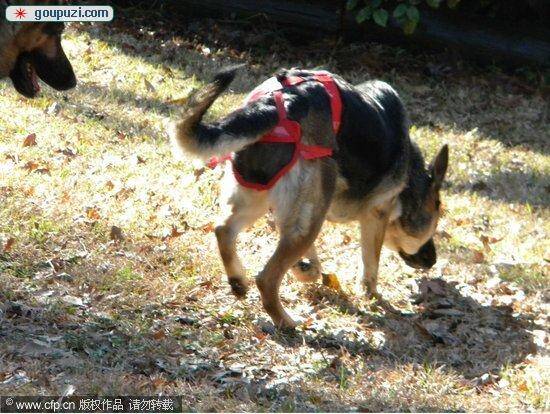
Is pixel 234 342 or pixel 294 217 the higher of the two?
pixel 294 217

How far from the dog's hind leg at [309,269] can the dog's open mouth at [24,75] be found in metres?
2.17

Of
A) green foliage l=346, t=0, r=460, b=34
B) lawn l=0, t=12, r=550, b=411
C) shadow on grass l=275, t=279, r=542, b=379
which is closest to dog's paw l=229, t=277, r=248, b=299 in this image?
lawn l=0, t=12, r=550, b=411

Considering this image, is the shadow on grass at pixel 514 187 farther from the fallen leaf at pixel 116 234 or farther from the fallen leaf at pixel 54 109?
the fallen leaf at pixel 54 109

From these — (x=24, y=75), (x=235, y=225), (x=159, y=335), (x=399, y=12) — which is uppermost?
(x=24, y=75)

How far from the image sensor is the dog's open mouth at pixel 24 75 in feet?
21.4

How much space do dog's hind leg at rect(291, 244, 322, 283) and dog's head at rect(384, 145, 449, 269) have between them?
736 mm

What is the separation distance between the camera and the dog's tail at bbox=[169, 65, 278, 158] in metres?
5.29

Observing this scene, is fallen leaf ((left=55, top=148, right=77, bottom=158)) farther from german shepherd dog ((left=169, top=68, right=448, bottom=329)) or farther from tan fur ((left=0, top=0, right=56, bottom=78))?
german shepherd dog ((left=169, top=68, right=448, bottom=329))

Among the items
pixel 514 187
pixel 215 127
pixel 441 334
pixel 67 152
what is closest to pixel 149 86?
pixel 67 152

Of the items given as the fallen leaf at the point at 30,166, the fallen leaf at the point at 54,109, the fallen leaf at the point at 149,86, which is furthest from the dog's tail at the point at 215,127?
the fallen leaf at the point at 149,86

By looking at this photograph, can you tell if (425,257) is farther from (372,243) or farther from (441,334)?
(441,334)

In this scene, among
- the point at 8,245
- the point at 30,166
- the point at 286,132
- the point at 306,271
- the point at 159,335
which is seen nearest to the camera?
the point at 159,335

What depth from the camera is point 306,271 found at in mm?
6516

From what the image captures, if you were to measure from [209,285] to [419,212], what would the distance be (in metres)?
1.64
